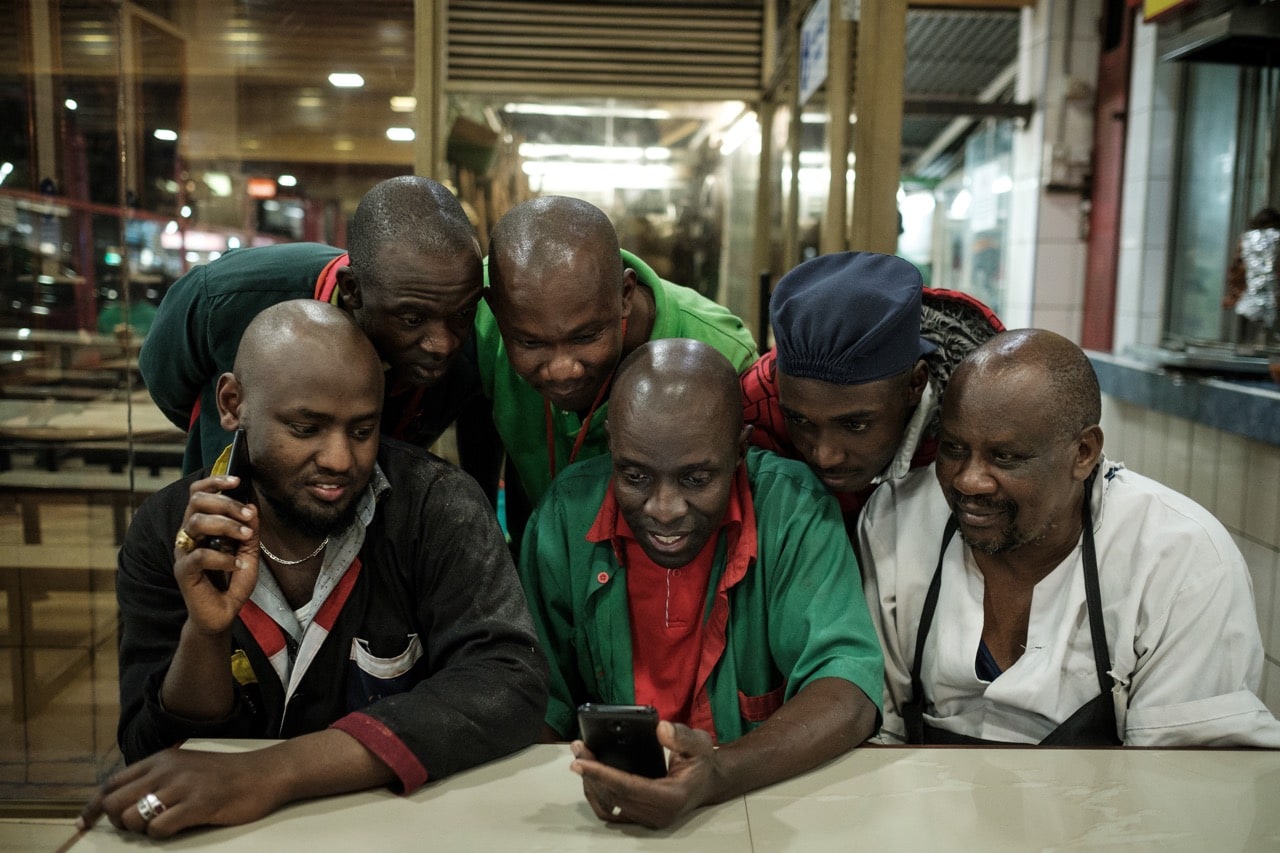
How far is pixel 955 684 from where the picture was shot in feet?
5.82

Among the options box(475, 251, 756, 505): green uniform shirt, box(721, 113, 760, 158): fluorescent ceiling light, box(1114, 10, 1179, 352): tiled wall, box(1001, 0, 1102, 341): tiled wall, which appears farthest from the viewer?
box(1001, 0, 1102, 341): tiled wall

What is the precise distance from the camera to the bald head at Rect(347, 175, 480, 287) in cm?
174

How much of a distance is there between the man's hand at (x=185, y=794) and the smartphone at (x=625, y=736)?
40cm

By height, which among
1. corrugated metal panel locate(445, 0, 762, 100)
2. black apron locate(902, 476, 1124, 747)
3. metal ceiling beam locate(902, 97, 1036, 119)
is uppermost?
metal ceiling beam locate(902, 97, 1036, 119)

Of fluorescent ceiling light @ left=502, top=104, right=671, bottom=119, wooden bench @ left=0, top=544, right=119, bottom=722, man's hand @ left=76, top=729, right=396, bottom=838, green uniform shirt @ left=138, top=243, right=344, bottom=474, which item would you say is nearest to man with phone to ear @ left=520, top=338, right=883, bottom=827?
man's hand @ left=76, top=729, right=396, bottom=838

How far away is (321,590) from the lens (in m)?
1.56

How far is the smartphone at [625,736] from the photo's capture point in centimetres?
119

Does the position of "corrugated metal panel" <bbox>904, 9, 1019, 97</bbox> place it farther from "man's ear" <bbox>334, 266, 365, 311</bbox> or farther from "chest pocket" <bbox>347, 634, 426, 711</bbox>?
"chest pocket" <bbox>347, 634, 426, 711</bbox>

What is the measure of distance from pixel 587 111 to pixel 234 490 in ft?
9.54

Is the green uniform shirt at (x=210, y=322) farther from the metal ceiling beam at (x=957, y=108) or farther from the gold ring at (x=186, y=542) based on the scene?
the metal ceiling beam at (x=957, y=108)

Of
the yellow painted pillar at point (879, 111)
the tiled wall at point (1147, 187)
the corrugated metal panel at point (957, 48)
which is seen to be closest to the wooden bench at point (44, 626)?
the yellow painted pillar at point (879, 111)

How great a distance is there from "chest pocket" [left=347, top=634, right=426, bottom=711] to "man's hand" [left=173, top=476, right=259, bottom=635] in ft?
0.75

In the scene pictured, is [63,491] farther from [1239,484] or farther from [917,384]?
[1239,484]

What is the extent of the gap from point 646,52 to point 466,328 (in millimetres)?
2220
